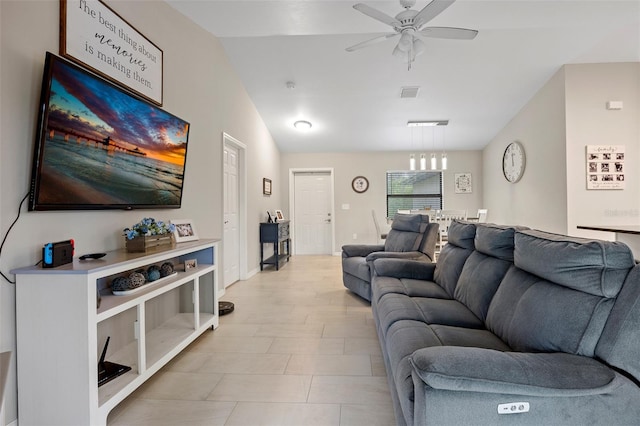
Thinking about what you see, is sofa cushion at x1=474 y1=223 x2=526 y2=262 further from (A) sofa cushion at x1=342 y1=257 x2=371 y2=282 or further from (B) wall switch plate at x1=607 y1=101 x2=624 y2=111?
(B) wall switch plate at x1=607 y1=101 x2=624 y2=111

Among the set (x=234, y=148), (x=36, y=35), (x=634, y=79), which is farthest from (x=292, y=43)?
(x=634, y=79)

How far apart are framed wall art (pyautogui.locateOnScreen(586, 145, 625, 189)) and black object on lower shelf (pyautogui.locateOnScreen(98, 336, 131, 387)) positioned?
5115 mm

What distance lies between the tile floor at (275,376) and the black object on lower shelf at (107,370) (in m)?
0.18

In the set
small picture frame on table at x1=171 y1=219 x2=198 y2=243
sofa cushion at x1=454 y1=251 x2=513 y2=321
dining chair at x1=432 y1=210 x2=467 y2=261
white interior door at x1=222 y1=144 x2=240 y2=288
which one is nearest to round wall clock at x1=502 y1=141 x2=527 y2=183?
dining chair at x1=432 y1=210 x2=467 y2=261

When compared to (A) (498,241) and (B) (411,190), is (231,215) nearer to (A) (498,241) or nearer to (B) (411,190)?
(A) (498,241)

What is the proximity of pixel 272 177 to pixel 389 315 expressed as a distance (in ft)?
16.2

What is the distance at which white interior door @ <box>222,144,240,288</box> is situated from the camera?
4.25 meters

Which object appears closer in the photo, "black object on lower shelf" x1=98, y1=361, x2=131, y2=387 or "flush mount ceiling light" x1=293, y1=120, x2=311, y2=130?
"black object on lower shelf" x1=98, y1=361, x2=131, y2=387

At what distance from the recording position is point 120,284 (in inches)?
74.4

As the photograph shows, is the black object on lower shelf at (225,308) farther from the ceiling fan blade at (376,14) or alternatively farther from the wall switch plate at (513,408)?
the ceiling fan blade at (376,14)

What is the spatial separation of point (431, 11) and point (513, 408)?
100 inches

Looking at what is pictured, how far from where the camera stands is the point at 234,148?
4609 mm

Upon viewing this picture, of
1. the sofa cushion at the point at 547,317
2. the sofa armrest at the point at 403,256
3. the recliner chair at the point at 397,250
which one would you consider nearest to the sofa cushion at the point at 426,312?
the sofa cushion at the point at 547,317

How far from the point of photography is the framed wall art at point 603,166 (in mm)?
3908
